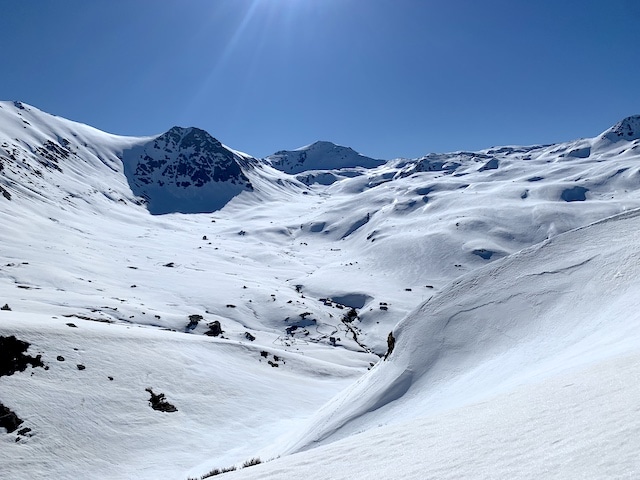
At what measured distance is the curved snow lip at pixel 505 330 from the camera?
11773mm

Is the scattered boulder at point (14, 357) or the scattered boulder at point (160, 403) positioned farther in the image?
the scattered boulder at point (160, 403)

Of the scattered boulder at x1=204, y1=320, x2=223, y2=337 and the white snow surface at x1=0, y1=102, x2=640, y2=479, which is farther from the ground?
the scattered boulder at x1=204, y1=320, x2=223, y2=337

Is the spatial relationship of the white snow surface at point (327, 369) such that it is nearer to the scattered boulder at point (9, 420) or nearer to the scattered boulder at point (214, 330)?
the scattered boulder at point (9, 420)

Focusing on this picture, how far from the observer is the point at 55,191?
12381 cm

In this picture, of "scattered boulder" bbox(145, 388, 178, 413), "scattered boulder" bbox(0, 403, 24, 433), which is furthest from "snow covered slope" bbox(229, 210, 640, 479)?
"scattered boulder" bbox(0, 403, 24, 433)

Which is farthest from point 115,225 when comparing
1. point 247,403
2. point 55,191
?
point 247,403

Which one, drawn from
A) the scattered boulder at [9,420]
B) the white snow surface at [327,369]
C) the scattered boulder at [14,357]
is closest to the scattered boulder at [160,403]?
the white snow surface at [327,369]

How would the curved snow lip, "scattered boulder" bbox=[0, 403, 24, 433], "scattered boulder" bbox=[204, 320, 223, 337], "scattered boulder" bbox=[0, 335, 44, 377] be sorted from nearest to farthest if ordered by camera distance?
the curved snow lip < "scattered boulder" bbox=[0, 403, 24, 433] < "scattered boulder" bbox=[0, 335, 44, 377] < "scattered boulder" bbox=[204, 320, 223, 337]

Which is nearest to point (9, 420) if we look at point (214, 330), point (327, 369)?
point (327, 369)

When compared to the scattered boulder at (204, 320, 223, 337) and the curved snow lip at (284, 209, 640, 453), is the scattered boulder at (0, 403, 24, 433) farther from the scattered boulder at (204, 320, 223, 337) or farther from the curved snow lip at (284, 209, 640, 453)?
the scattered boulder at (204, 320, 223, 337)

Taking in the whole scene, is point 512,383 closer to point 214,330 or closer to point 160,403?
point 160,403

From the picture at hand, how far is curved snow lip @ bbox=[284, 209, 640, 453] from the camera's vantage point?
11773 millimetres

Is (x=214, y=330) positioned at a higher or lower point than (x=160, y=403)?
higher

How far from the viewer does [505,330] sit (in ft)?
47.6
